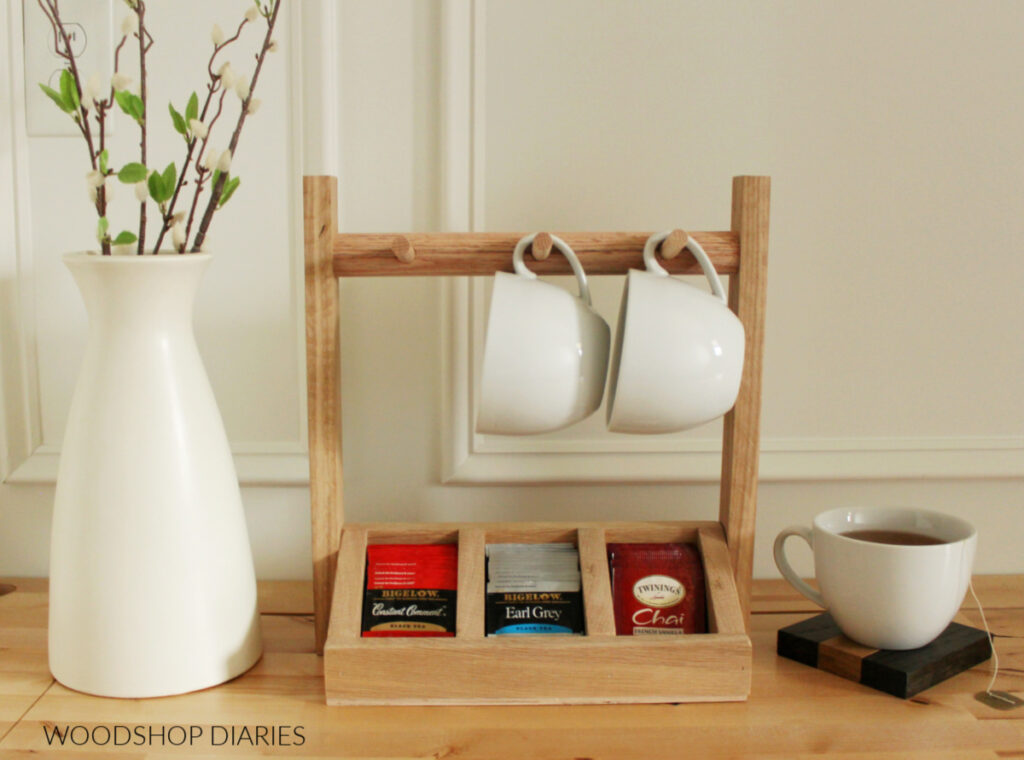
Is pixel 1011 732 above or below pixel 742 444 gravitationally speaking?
below

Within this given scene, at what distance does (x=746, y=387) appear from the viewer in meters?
0.78

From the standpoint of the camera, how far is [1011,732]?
0.68m

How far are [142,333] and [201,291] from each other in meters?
0.25

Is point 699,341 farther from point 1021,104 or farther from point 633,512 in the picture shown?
point 1021,104

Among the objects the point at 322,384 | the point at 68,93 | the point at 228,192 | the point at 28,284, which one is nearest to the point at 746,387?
the point at 322,384

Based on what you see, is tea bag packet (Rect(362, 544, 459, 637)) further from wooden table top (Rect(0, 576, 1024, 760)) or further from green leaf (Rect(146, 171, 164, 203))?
green leaf (Rect(146, 171, 164, 203))

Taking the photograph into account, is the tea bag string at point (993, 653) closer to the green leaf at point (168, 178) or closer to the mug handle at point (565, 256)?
the mug handle at point (565, 256)

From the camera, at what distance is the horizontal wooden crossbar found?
76cm

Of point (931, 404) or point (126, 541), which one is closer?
point (126, 541)

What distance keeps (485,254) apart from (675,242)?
0.49 ft

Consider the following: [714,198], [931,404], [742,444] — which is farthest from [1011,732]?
[714,198]

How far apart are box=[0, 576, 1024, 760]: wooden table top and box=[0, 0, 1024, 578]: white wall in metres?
0.24

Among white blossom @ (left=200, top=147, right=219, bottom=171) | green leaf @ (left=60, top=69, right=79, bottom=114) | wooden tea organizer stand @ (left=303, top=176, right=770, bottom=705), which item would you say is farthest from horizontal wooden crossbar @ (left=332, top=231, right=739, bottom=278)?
green leaf @ (left=60, top=69, right=79, bottom=114)

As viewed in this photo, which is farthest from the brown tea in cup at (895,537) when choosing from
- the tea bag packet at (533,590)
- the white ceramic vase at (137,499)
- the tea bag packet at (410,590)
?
the white ceramic vase at (137,499)
